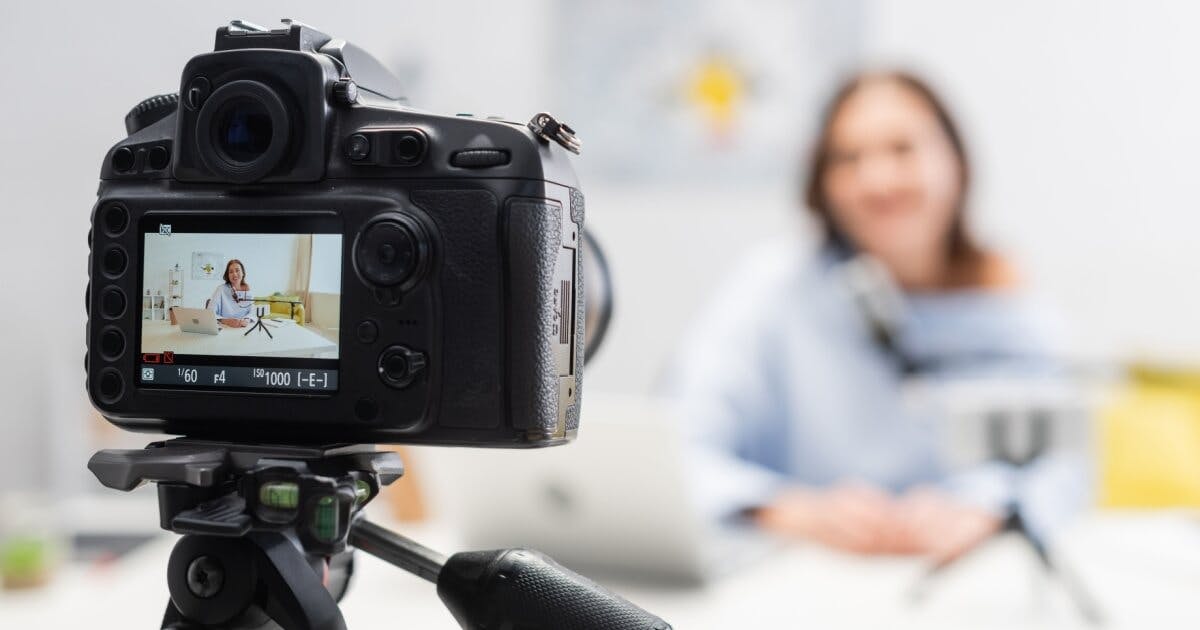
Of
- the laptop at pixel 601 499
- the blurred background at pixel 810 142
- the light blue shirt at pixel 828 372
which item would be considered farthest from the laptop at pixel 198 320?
the blurred background at pixel 810 142

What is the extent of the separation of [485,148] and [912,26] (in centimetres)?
229

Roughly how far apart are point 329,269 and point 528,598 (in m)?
0.16

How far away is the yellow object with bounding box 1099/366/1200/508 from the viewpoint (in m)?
1.93

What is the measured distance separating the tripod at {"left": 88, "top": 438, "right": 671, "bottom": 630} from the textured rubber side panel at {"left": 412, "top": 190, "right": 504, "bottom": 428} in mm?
57

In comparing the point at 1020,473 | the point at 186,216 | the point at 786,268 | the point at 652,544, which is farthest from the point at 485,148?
the point at 786,268

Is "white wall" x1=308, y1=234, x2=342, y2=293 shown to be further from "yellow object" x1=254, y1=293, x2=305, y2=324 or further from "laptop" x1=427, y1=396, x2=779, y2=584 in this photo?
"laptop" x1=427, y1=396, x2=779, y2=584

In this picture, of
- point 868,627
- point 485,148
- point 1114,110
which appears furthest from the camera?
point 1114,110

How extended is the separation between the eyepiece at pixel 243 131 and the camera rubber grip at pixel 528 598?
0.19 m

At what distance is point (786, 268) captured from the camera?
1976 mm

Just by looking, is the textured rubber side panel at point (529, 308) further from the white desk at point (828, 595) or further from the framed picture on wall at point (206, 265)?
the white desk at point (828, 595)

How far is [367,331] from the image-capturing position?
457 millimetres

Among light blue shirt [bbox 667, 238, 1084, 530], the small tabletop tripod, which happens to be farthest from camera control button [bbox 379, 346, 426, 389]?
light blue shirt [bbox 667, 238, 1084, 530]

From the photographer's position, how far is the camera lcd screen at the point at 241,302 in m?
0.46

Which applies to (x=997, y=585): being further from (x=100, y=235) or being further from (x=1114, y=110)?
(x=1114, y=110)
